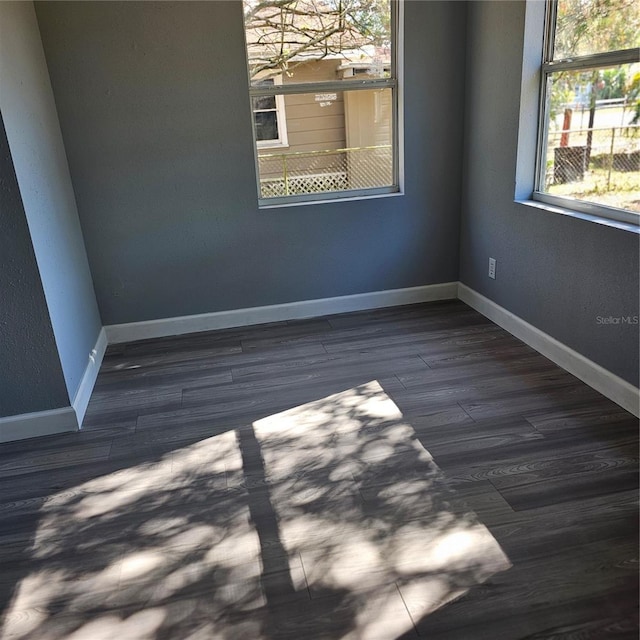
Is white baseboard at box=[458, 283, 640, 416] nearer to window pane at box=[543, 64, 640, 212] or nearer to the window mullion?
window pane at box=[543, 64, 640, 212]

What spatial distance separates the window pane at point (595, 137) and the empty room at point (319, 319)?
0.01 meters

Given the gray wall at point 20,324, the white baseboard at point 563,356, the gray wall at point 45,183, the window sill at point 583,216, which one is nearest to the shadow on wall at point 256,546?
the gray wall at point 20,324

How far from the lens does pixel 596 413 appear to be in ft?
7.99

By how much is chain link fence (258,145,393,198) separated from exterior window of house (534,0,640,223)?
1.04 m

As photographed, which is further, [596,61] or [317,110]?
[317,110]

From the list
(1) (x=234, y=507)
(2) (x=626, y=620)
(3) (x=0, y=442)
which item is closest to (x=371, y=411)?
(1) (x=234, y=507)

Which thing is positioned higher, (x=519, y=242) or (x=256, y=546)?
(x=519, y=242)

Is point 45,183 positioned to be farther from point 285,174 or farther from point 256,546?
point 256,546

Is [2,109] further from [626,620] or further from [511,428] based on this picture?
[626,620]

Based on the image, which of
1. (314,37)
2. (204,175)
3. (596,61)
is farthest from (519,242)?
(204,175)

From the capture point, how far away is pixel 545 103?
293 centimetres

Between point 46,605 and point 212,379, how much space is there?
1.46 metres

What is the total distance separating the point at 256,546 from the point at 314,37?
9.42 ft

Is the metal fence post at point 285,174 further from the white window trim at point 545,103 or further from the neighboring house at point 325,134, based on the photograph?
the white window trim at point 545,103
